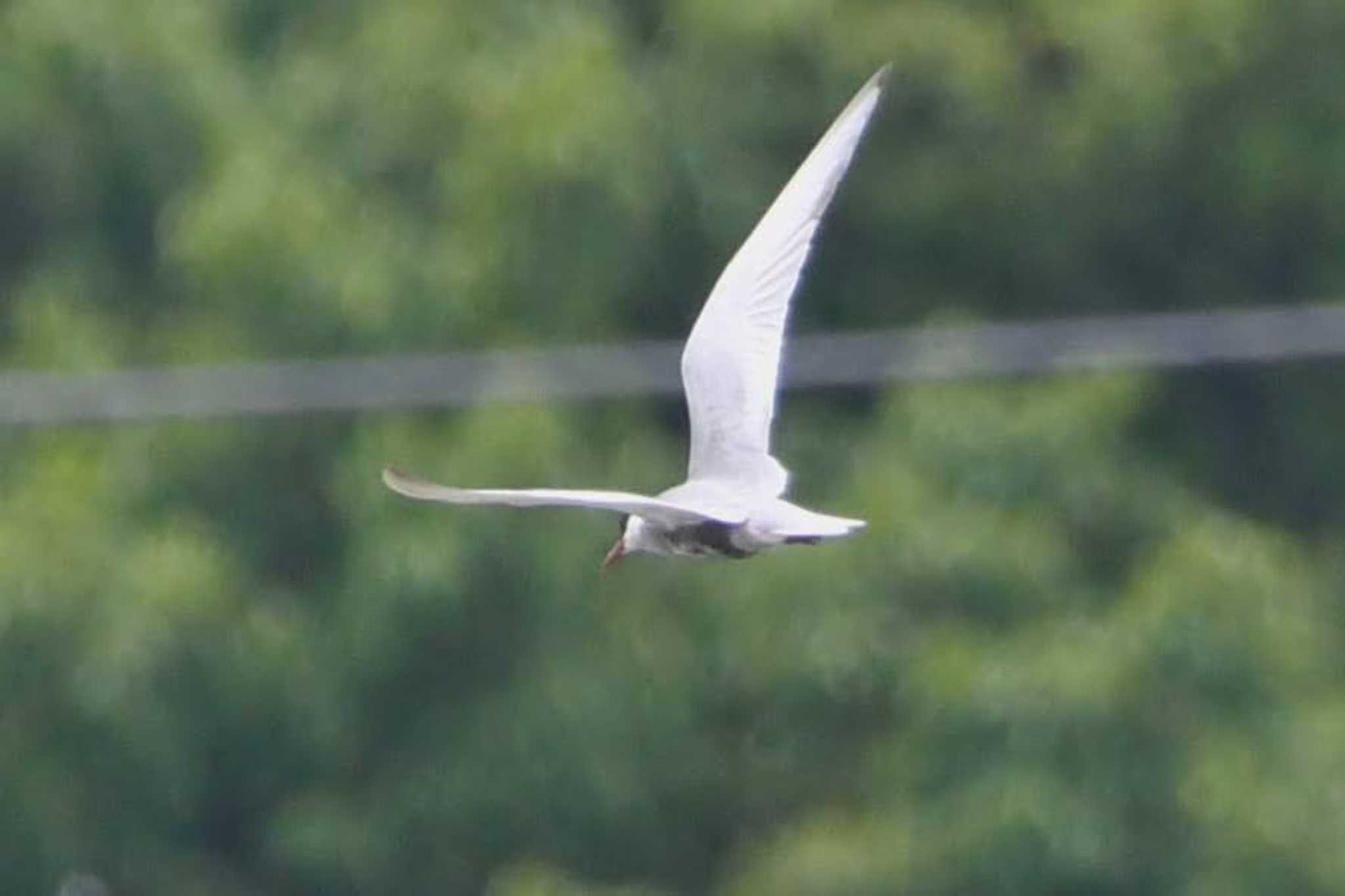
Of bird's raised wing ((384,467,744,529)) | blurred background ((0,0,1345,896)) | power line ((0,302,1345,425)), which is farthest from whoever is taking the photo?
power line ((0,302,1345,425))

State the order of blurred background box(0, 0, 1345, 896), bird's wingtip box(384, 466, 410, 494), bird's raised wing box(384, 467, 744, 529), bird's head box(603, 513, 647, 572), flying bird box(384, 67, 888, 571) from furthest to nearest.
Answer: blurred background box(0, 0, 1345, 896) → bird's head box(603, 513, 647, 572) → flying bird box(384, 67, 888, 571) → bird's wingtip box(384, 466, 410, 494) → bird's raised wing box(384, 467, 744, 529)

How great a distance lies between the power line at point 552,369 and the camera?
13422 mm

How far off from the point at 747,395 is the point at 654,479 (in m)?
7.39

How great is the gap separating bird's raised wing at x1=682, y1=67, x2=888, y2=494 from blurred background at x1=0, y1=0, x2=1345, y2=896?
18.8 feet

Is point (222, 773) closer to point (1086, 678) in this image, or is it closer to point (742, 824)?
point (742, 824)

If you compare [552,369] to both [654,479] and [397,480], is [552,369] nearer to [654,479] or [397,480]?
[654,479]

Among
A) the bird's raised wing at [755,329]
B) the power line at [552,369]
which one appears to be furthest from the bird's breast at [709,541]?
the power line at [552,369]

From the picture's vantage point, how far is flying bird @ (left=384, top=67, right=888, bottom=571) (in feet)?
18.4

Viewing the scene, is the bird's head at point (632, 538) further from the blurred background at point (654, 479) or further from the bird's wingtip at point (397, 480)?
the blurred background at point (654, 479)

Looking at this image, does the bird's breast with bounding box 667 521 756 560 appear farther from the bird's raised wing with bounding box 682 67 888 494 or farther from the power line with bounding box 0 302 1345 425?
the power line with bounding box 0 302 1345 425

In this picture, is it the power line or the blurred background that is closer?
the blurred background

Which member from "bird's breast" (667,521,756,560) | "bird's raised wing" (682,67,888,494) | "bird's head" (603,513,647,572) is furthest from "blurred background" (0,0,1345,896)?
"bird's breast" (667,521,756,560)

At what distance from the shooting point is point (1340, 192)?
55.9 feet

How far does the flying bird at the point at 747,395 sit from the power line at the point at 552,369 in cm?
532
